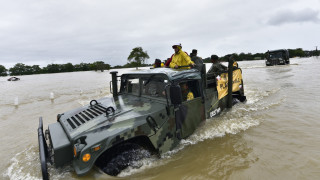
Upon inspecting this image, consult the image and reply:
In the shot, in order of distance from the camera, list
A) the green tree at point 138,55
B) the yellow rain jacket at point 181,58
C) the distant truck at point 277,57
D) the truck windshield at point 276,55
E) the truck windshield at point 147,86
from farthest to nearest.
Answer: the green tree at point 138,55, the truck windshield at point 276,55, the distant truck at point 277,57, the yellow rain jacket at point 181,58, the truck windshield at point 147,86

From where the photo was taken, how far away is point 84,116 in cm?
406

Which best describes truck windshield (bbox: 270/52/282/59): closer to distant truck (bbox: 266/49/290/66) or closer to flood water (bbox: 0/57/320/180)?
distant truck (bbox: 266/49/290/66)

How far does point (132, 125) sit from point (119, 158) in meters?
0.58

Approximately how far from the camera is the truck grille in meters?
3.80

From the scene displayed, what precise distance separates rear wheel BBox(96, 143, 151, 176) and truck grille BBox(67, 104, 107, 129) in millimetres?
802

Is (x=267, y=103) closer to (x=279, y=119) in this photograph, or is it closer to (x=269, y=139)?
(x=279, y=119)

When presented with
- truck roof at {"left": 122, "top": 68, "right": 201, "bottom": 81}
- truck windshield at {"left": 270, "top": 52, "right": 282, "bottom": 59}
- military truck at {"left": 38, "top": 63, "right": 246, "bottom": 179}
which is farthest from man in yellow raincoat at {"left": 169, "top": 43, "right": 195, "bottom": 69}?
truck windshield at {"left": 270, "top": 52, "right": 282, "bottom": 59}

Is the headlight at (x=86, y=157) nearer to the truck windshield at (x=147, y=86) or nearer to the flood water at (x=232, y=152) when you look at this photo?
the flood water at (x=232, y=152)

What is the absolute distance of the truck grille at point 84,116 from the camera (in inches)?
150

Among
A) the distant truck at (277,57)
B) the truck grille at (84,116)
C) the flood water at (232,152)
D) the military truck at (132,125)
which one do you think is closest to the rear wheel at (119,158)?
the military truck at (132,125)

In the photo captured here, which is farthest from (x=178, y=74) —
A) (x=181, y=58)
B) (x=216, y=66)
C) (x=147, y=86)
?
(x=216, y=66)

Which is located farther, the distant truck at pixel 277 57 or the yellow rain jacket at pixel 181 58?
the distant truck at pixel 277 57

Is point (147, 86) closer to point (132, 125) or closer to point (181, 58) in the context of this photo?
point (132, 125)

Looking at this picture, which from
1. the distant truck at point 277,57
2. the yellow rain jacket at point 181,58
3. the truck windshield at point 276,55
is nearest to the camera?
the yellow rain jacket at point 181,58
